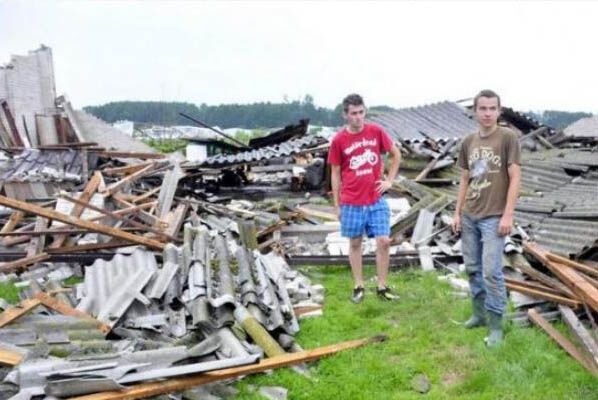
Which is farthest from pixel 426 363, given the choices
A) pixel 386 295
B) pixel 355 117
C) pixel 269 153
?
pixel 269 153

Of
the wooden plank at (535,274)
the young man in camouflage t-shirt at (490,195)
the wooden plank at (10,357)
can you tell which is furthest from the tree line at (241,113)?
the wooden plank at (10,357)

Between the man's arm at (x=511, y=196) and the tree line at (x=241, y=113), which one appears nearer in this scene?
the man's arm at (x=511, y=196)

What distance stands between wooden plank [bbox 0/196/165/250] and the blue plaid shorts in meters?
2.68

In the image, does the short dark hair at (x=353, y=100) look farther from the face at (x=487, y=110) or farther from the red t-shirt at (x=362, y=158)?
the face at (x=487, y=110)

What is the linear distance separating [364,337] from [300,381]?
109cm

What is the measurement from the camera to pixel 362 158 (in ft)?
19.6

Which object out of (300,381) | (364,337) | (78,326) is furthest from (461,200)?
(78,326)

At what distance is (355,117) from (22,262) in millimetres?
4618

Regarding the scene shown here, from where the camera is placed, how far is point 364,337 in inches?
212

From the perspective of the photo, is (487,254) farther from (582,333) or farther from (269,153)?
(269,153)

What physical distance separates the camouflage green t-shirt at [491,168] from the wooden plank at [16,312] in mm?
3810

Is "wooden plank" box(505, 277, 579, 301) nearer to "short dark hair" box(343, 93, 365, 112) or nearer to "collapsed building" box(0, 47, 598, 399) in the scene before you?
"collapsed building" box(0, 47, 598, 399)

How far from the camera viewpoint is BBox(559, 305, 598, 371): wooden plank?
14.2ft

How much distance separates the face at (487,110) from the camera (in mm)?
4590
